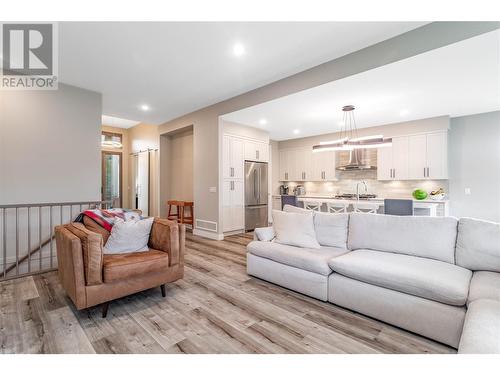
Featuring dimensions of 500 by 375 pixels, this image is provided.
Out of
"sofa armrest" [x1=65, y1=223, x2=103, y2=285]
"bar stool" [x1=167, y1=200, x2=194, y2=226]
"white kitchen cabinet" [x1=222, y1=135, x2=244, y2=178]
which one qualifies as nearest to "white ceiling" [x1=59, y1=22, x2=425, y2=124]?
"white kitchen cabinet" [x1=222, y1=135, x2=244, y2=178]

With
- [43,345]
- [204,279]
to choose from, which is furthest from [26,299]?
[204,279]

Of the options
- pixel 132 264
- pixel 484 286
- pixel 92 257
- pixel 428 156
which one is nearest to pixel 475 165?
pixel 428 156

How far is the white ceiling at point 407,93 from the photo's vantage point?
2705mm

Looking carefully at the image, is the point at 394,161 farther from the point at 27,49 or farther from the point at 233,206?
the point at 27,49

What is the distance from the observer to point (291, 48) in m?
3.02

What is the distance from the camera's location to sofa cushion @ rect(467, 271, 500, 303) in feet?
5.41

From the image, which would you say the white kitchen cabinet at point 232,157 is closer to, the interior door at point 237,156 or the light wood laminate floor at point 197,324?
the interior door at point 237,156

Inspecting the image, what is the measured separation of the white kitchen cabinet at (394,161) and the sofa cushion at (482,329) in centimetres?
447

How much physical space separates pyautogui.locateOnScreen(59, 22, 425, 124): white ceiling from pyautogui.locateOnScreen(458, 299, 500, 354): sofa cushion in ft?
8.82

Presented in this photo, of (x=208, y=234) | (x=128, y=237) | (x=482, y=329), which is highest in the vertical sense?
(x=128, y=237)

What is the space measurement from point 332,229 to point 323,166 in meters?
4.19

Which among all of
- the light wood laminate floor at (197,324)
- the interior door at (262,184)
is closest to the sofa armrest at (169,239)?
the light wood laminate floor at (197,324)

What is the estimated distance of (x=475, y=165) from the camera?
477cm
